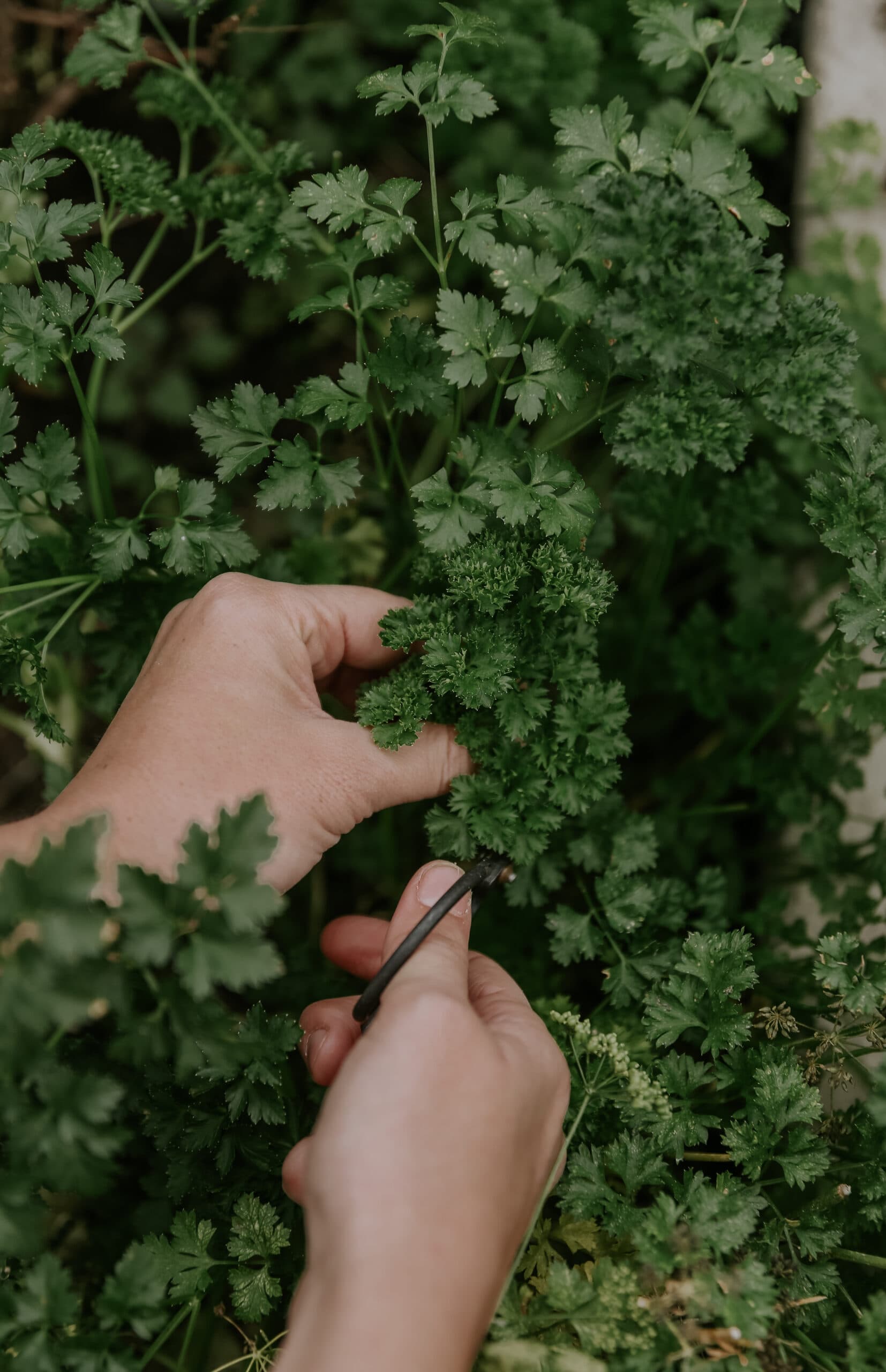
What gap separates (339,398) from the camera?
6.22 ft

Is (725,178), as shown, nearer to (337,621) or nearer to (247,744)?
(337,621)

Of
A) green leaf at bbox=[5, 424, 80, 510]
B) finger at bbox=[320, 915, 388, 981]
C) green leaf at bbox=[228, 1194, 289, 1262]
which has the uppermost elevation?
green leaf at bbox=[5, 424, 80, 510]

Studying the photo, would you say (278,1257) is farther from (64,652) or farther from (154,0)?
(154,0)

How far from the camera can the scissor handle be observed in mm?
1592

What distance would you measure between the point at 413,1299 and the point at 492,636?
107 centimetres

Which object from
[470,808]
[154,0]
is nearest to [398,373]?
[470,808]

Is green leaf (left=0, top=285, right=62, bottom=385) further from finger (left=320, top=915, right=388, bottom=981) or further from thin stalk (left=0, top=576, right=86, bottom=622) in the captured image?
finger (left=320, top=915, right=388, bottom=981)

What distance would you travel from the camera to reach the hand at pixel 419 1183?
4.06 ft

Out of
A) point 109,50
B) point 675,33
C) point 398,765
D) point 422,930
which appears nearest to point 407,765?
point 398,765

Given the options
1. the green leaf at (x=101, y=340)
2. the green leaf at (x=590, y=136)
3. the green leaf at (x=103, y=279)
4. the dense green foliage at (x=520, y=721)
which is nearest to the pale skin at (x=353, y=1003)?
the dense green foliage at (x=520, y=721)

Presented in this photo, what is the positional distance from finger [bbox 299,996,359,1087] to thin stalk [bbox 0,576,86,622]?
1.00 meters

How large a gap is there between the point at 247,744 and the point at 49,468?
72 cm

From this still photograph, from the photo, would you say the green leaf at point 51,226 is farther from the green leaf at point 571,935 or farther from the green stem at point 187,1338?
the green stem at point 187,1338

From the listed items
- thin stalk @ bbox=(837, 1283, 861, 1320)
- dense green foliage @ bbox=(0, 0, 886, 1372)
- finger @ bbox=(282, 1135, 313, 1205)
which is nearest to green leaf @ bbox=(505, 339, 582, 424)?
dense green foliage @ bbox=(0, 0, 886, 1372)
